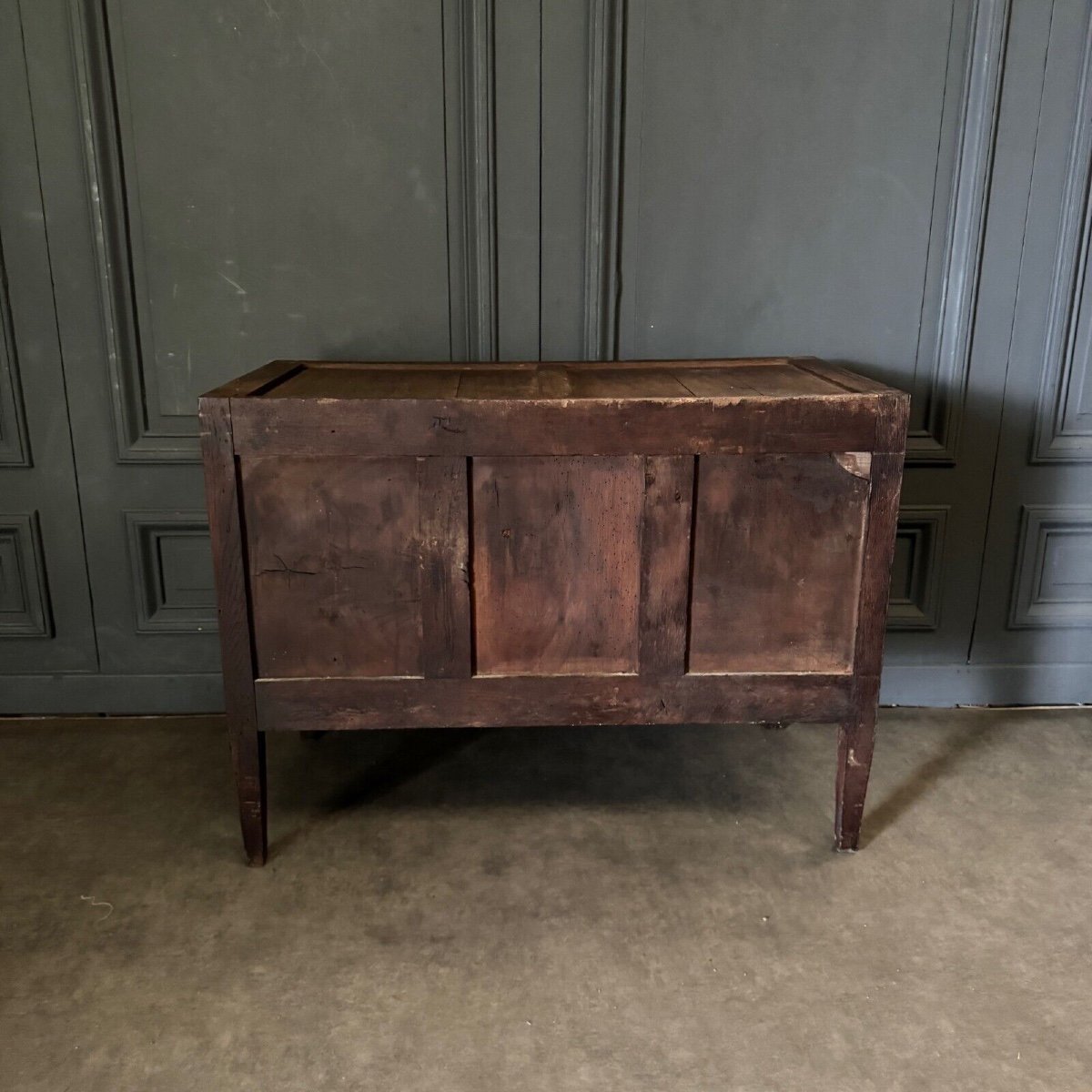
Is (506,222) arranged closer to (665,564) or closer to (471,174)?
(471,174)

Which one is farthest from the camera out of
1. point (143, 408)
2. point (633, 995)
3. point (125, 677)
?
point (125, 677)

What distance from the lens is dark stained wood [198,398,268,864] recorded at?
152 centimetres

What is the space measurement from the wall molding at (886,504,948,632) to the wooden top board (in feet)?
1.68

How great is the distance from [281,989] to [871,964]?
930 millimetres

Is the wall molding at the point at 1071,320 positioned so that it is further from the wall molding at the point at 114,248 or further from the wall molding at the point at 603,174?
the wall molding at the point at 114,248

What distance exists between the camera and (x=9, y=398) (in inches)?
83.7

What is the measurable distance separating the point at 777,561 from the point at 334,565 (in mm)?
765

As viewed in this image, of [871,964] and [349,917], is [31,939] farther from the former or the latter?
[871,964]

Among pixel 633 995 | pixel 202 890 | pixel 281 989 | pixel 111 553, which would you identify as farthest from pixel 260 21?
pixel 633 995

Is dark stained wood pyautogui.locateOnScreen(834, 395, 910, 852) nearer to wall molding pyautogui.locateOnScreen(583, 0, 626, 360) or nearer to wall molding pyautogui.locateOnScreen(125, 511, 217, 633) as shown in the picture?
wall molding pyautogui.locateOnScreen(583, 0, 626, 360)

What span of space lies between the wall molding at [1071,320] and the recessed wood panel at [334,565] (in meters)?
1.55

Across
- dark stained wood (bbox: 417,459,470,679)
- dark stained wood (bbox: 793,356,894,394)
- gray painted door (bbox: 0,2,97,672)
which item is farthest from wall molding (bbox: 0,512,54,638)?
dark stained wood (bbox: 793,356,894,394)

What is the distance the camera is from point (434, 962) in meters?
1.51

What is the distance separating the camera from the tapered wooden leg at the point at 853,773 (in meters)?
1.73
